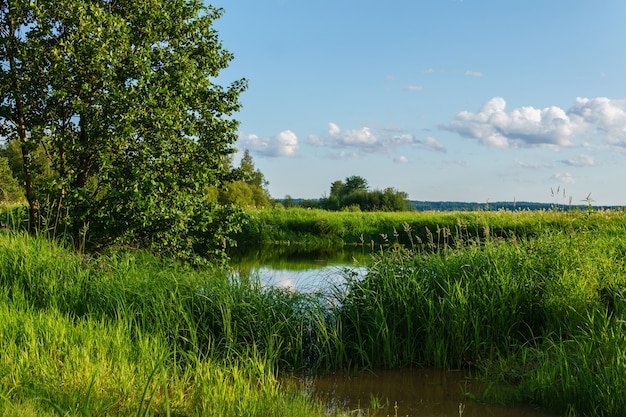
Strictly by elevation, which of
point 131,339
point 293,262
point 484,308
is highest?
point 484,308

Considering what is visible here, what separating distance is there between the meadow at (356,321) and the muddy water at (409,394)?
176 millimetres

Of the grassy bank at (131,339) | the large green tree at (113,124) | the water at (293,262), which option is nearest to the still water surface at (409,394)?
the grassy bank at (131,339)

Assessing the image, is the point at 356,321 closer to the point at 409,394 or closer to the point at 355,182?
the point at 409,394

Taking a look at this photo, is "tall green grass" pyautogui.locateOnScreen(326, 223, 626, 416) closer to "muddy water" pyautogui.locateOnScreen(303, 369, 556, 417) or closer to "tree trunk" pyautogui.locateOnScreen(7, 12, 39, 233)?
"muddy water" pyautogui.locateOnScreen(303, 369, 556, 417)

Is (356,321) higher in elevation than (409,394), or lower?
higher

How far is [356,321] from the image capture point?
6.51 metres

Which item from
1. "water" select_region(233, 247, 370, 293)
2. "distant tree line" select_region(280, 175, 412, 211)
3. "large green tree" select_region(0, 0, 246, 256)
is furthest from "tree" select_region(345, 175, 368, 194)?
"large green tree" select_region(0, 0, 246, 256)

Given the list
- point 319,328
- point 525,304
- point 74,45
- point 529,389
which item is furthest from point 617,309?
point 74,45

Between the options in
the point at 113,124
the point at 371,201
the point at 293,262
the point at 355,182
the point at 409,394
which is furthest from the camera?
the point at 355,182

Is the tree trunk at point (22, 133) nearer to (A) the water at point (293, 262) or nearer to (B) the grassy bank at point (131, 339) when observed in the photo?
(B) the grassy bank at point (131, 339)

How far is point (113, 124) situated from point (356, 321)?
17.8 ft

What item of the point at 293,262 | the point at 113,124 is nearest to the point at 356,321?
the point at 113,124

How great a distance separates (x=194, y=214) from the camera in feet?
32.9

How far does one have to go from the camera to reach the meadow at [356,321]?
4801 millimetres
